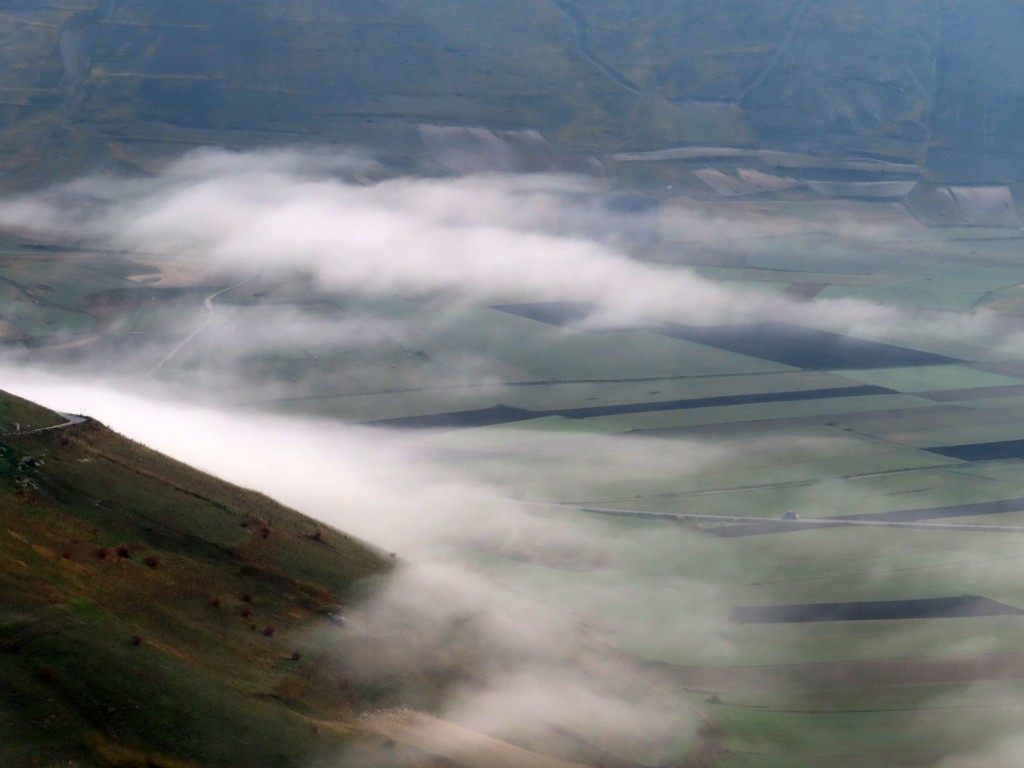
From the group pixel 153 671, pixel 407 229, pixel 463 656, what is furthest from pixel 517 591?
pixel 407 229

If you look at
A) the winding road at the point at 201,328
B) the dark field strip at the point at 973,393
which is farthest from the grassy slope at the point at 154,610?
the dark field strip at the point at 973,393

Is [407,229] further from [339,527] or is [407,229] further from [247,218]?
[339,527]

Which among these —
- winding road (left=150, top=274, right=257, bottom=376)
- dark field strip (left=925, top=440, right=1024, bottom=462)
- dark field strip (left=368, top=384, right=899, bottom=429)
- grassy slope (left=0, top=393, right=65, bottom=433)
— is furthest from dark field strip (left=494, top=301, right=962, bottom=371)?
grassy slope (left=0, top=393, right=65, bottom=433)

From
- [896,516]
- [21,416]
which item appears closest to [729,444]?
[896,516]

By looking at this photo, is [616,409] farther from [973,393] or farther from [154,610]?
[154,610]

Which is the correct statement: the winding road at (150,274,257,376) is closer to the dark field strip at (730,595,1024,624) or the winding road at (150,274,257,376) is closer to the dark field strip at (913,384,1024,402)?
the dark field strip at (730,595,1024,624)
